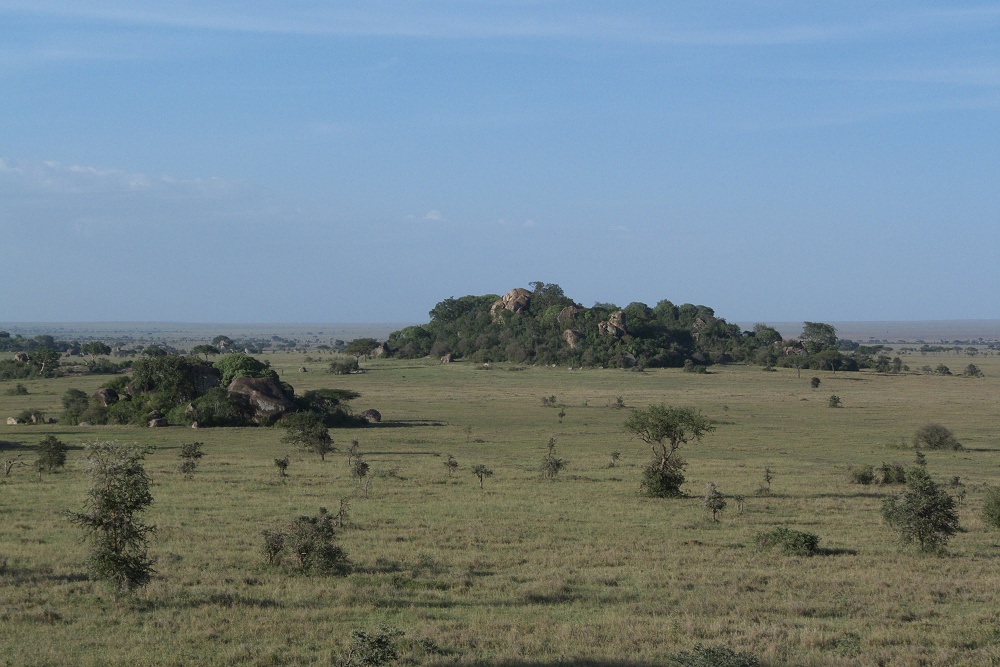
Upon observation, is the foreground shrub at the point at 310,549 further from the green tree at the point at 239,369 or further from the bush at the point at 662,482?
the green tree at the point at 239,369

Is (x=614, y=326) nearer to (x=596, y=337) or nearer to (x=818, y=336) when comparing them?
(x=596, y=337)

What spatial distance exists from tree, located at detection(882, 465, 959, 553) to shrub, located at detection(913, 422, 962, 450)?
2575cm

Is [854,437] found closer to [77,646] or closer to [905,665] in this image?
[905,665]

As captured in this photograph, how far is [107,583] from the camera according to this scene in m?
15.9

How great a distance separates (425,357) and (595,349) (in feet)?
99.9

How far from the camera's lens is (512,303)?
153 meters

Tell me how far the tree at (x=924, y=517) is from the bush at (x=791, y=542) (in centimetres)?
221

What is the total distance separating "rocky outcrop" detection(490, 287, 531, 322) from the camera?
152 metres

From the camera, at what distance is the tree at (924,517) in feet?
70.2

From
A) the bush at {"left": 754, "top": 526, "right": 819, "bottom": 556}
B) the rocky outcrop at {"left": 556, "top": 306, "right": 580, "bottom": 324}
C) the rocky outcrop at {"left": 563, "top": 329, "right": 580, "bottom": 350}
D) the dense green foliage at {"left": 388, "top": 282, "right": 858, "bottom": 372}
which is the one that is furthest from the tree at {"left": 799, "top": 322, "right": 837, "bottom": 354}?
the bush at {"left": 754, "top": 526, "right": 819, "bottom": 556}

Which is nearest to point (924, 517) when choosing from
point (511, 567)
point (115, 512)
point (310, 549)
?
point (511, 567)

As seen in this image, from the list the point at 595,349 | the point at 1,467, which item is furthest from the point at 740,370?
the point at 1,467

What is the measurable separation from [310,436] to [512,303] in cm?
11135

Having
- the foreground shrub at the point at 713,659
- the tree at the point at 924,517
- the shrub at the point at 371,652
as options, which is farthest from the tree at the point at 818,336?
the shrub at the point at 371,652
